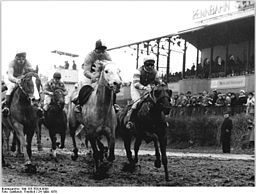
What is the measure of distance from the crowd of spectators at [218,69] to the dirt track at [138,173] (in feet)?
28.5

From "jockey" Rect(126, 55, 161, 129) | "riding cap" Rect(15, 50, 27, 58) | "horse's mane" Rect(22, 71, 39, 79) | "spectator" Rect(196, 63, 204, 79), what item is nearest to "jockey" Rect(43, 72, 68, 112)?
"riding cap" Rect(15, 50, 27, 58)

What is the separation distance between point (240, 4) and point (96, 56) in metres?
13.7

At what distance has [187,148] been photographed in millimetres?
22062

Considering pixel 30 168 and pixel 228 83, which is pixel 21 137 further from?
pixel 228 83

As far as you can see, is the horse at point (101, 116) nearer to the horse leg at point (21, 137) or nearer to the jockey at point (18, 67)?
the horse leg at point (21, 137)

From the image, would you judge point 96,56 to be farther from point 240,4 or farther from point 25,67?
point 240,4

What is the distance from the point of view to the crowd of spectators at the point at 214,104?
19906 mm

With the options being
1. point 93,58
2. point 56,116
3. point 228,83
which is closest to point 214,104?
point 228,83

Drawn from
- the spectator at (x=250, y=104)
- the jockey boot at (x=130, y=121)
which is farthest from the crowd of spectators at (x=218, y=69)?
the jockey boot at (x=130, y=121)

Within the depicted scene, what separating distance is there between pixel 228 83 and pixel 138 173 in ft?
40.7

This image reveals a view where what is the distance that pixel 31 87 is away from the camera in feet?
40.7

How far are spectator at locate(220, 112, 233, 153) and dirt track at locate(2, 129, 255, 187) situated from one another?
142 inches

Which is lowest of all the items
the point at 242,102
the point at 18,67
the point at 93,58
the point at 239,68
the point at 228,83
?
the point at 242,102

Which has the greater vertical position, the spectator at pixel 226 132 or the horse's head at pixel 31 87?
the horse's head at pixel 31 87
